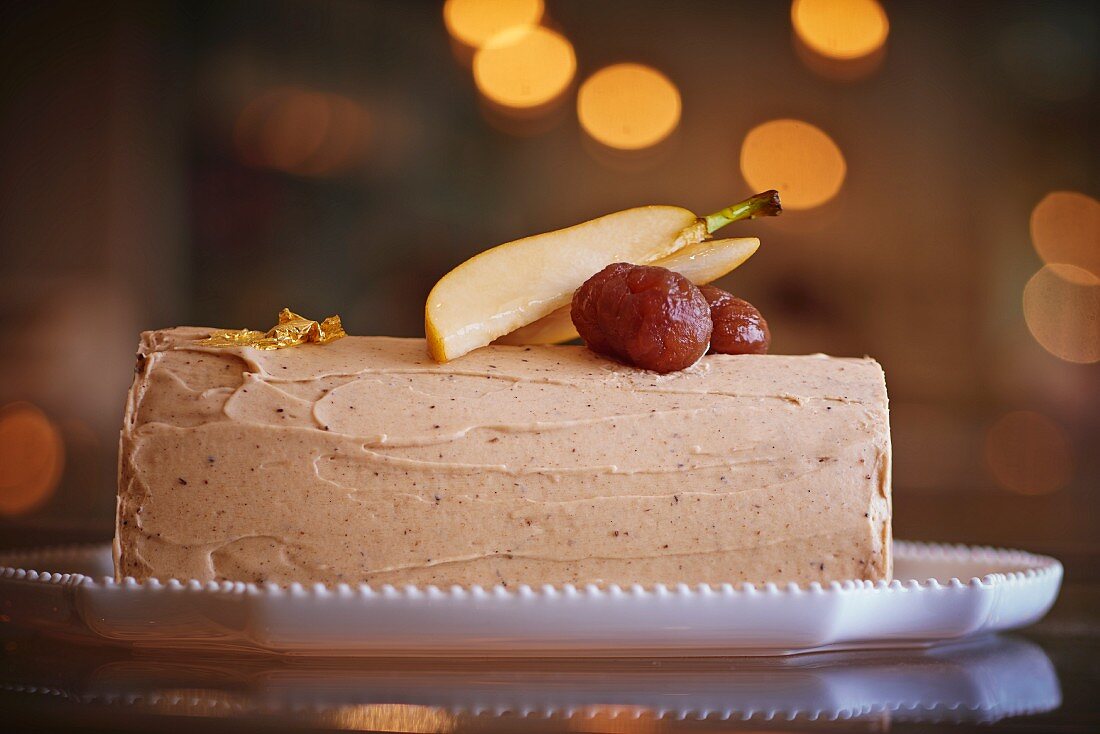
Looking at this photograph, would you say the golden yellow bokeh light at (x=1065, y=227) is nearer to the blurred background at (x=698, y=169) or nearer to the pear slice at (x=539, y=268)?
the blurred background at (x=698, y=169)

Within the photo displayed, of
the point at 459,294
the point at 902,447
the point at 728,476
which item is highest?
the point at 459,294

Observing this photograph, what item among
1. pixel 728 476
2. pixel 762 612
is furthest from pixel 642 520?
pixel 762 612

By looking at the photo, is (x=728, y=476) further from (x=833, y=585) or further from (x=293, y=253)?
(x=293, y=253)

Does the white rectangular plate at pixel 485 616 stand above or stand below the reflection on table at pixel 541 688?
above

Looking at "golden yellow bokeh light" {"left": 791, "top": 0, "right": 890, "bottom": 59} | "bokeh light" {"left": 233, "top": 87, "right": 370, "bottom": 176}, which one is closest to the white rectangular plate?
"bokeh light" {"left": 233, "top": 87, "right": 370, "bottom": 176}

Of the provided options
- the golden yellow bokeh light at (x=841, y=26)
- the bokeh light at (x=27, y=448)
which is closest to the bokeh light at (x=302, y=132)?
the bokeh light at (x=27, y=448)

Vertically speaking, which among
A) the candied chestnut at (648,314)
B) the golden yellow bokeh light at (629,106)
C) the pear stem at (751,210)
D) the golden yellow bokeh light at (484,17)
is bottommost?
the candied chestnut at (648,314)

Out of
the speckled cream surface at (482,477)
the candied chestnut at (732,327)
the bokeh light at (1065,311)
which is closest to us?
the speckled cream surface at (482,477)
